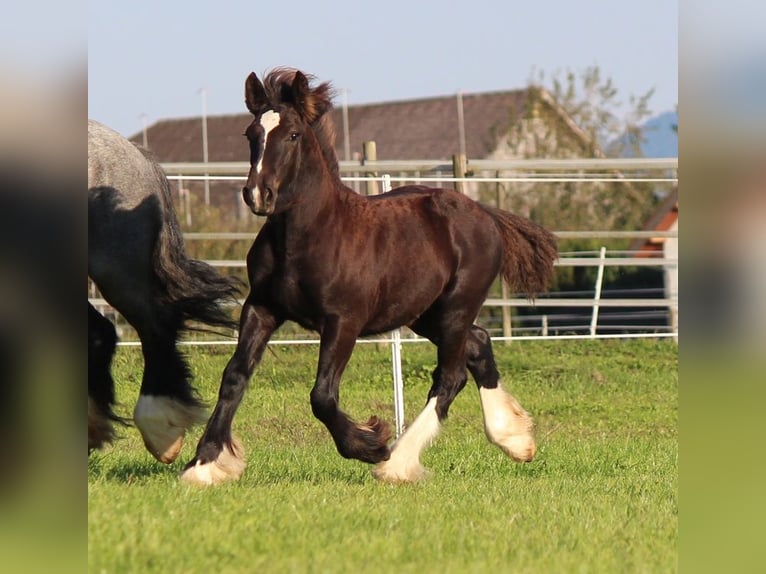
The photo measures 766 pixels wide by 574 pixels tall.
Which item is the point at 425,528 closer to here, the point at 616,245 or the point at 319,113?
the point at 319,113

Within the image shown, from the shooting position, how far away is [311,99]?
682cm

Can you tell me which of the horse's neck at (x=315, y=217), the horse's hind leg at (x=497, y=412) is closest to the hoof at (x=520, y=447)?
the horse's hind leg at (x=497, y=412)

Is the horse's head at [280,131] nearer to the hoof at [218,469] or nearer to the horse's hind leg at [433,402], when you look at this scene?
the hoof at [218,469]

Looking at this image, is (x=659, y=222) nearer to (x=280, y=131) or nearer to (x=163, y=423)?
(x=163, y=423)

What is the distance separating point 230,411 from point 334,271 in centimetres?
92

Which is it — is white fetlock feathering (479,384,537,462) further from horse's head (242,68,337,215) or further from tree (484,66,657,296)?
tree (484,66,657,296)

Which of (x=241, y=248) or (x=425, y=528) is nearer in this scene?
(x=425, y=528)

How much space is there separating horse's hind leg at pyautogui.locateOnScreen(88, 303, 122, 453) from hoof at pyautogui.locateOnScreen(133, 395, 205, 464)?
0.16 m

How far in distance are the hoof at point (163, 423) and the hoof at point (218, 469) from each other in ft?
3.12

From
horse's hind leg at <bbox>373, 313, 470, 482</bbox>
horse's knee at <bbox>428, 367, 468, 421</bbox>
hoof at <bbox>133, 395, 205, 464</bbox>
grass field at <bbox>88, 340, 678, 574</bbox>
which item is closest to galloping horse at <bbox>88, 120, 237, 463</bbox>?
hoof at <bbox>133, 395, 205, 464</bbox>

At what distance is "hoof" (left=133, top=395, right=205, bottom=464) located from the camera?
24.7 feet
